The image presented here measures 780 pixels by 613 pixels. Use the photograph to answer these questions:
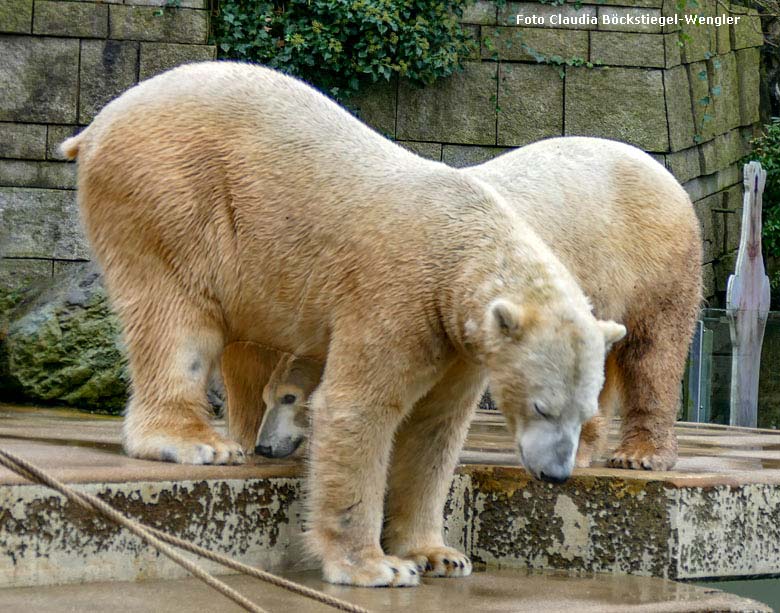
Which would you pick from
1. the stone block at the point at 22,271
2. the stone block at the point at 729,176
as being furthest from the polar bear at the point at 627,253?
the stone block at the point at 729,176

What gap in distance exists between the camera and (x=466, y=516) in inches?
168

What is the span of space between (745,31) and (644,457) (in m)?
8.53

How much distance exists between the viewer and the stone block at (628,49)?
32.2 feet

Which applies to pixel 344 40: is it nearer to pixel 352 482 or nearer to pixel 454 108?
pixel 454 108

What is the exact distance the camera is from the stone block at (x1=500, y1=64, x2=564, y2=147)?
31.4ft

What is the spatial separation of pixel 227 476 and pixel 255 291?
2.15 feet

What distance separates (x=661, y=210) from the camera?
480 centimetres

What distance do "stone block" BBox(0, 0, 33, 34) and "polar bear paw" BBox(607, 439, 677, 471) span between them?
5.43 metres

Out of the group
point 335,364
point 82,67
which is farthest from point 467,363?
point 82,67

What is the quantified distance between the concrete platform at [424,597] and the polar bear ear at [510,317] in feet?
2.45

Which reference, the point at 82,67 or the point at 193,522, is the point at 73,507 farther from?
the point at 82,67

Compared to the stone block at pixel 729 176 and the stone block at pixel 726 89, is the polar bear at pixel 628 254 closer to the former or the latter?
→ the stone block at pixel 726 89

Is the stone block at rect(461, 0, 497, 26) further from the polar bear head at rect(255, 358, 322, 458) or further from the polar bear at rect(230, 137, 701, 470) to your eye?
the polar bear head at rect(255, 358, 322, 458)

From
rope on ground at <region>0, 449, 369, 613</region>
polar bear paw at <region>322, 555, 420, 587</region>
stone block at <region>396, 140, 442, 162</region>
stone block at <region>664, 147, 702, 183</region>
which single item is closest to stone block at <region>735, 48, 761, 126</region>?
stone block at <region>664, 147, 702, 183</region>
